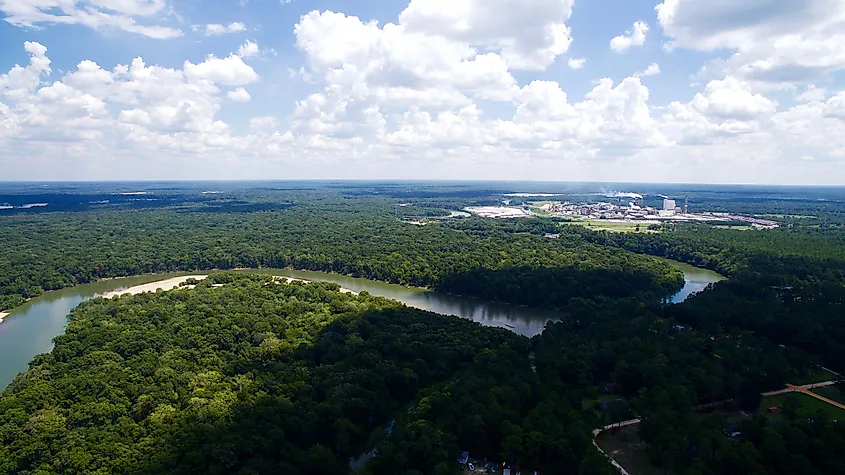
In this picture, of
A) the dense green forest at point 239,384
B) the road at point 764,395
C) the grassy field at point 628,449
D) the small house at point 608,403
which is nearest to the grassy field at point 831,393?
the road at point 764,395

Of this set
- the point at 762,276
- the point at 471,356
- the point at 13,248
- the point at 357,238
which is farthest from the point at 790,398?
the point at 13,248

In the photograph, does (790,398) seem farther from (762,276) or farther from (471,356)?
(762,276)

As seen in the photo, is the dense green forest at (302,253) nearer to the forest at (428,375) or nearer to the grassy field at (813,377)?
the forest at (428,375)

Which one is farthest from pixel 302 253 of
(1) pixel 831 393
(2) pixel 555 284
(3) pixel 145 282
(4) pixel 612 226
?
(4) pixel 612 226

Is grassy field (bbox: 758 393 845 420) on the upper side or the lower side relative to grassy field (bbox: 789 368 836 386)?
lower

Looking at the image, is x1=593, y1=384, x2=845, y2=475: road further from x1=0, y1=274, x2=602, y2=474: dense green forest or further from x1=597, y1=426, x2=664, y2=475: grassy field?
x1=0, y1=274, x2=602, y2=474: dense green forest

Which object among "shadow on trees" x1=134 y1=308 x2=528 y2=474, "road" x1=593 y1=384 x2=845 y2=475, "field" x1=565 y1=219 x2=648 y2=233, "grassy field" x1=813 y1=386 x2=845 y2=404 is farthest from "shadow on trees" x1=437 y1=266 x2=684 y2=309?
"field" x1=565 y1=219 x2=648 y2=233
